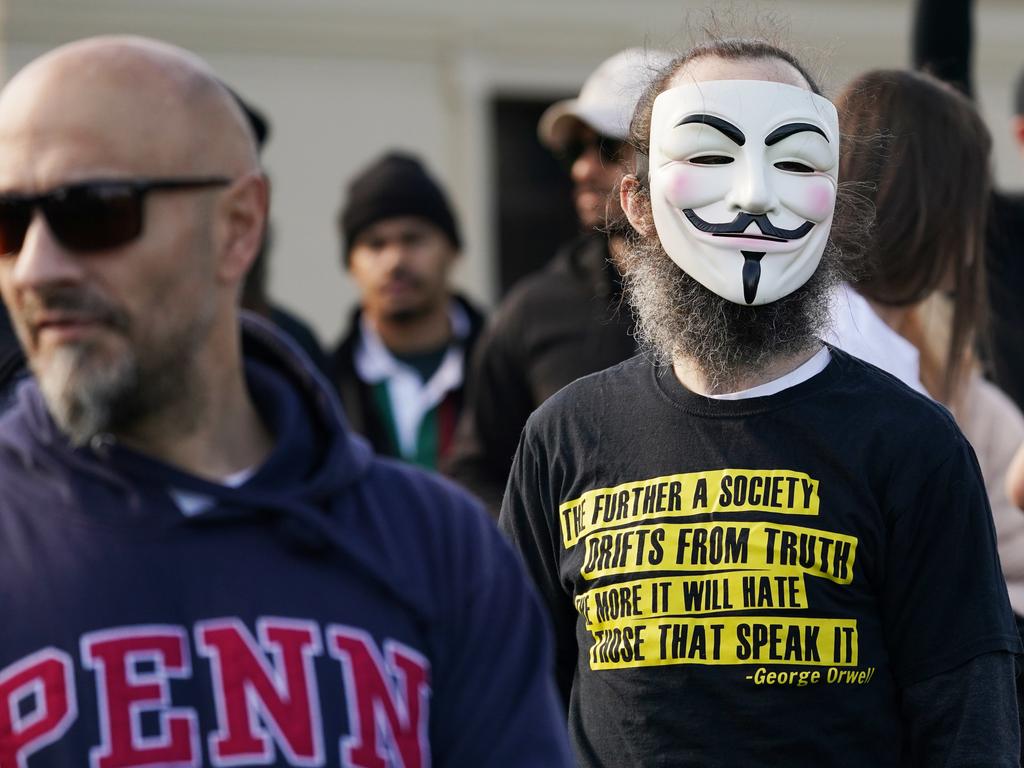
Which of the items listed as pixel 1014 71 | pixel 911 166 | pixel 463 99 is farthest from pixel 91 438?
pixel 1014 71

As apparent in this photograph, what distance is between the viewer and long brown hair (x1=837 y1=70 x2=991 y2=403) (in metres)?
3.29

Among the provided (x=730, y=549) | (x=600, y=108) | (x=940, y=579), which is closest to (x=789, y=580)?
(x=730, y=549)

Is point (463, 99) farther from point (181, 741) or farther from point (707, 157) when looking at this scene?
point (181, 741)

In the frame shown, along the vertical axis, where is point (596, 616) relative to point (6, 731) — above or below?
above

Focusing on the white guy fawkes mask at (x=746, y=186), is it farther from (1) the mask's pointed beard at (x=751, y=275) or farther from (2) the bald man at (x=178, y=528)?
(2) the bald man at (x=178, y=528)

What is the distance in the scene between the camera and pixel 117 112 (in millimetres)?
1958

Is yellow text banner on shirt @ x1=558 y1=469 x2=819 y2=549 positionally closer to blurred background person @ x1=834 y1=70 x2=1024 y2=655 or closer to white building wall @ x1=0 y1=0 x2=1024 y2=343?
blurred background person @ x1=834 y1=70 x2=1024 y2=655

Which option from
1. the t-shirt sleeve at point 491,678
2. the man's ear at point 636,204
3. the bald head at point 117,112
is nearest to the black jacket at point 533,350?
the man's ear at point 636,204

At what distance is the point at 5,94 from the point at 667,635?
118 cm

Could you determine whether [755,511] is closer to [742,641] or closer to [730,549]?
[730,549]

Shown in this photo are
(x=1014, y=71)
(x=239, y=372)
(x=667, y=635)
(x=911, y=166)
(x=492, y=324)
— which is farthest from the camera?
(x=1014, y=71)

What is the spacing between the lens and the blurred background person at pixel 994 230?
14.0 ft

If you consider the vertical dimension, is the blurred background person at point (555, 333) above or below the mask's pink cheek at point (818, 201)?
above

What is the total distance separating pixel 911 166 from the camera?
10.8ft
